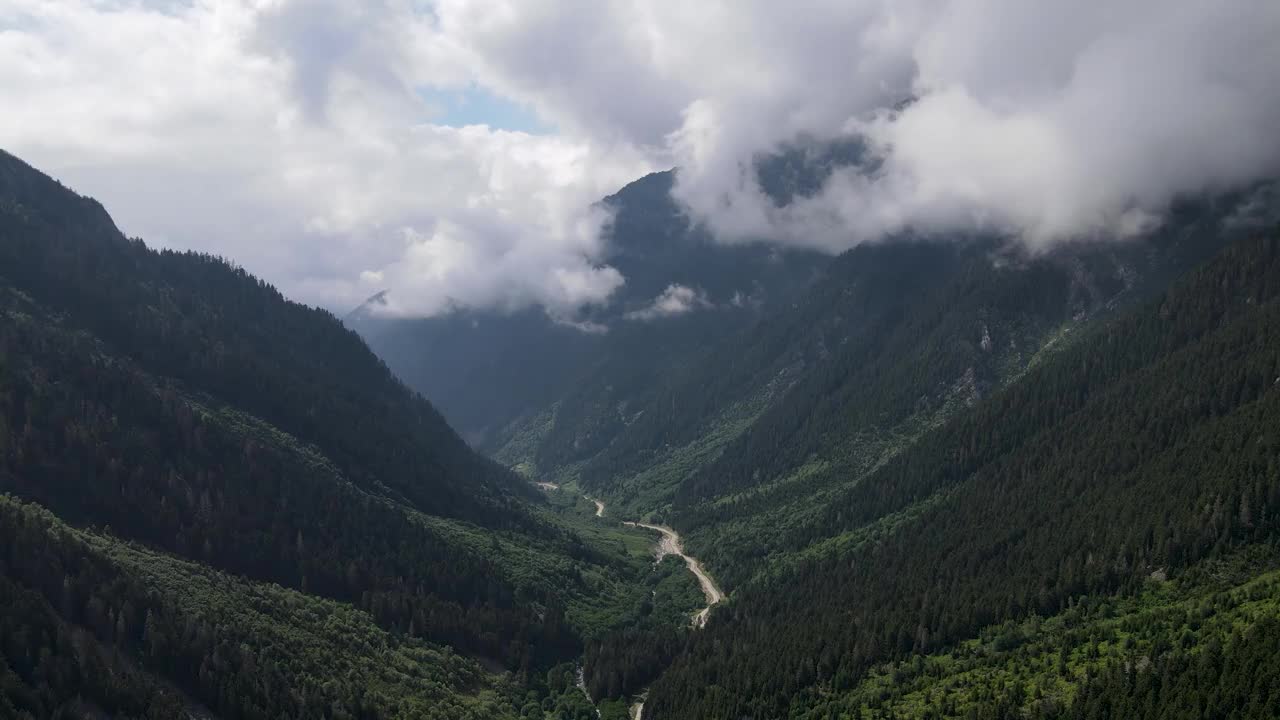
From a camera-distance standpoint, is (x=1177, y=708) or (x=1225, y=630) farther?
(x=1225, y=630)

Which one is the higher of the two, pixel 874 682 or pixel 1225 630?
pixel 1225 630

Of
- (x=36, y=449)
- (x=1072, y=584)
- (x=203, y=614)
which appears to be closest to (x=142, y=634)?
(x=203, y=614)

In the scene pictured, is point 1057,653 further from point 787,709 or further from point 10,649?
point 10,649

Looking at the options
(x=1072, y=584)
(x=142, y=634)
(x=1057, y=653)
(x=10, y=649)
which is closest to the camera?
(x=10, y=649)

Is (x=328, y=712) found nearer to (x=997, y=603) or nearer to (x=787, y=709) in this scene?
(x=787, y=709)

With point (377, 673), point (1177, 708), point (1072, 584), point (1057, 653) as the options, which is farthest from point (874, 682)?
point (377, 673)

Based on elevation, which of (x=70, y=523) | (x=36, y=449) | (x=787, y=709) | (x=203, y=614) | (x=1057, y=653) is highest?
(x=36, y=449)

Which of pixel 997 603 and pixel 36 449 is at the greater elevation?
pixel 36 449

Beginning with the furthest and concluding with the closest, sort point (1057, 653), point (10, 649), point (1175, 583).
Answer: point (1175, 583)
point (1057, 653)
point (10, 649)

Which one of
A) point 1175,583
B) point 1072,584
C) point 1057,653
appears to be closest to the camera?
point 1057,653

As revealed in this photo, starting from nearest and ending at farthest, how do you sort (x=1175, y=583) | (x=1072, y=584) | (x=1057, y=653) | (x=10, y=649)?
(x=10, y=649) → (x=1057, y=653) → (x=1175, y=583) → (x=1072, y=584)
